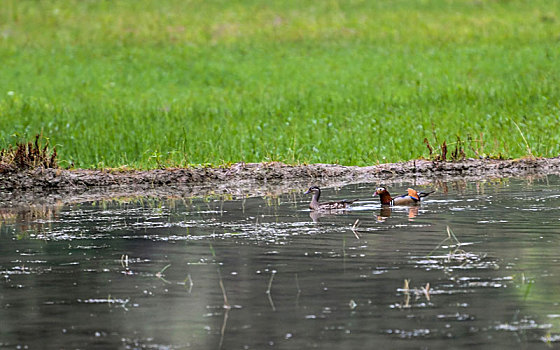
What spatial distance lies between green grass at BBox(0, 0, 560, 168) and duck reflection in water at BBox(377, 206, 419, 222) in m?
5.70

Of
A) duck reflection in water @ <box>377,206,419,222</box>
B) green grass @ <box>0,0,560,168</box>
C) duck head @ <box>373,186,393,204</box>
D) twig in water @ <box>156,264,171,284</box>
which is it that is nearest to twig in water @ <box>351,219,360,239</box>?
duck reflection in water @ <box>377,206,419,222</box>

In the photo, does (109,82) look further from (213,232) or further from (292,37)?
(213,232)

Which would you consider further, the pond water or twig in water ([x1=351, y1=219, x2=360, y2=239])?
twig in water ([x1=351, y1=219, x2=360, y2=239])

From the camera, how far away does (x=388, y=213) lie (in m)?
14.4

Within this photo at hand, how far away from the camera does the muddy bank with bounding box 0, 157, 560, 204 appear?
1845cm

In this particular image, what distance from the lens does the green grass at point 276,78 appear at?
22.3 metres

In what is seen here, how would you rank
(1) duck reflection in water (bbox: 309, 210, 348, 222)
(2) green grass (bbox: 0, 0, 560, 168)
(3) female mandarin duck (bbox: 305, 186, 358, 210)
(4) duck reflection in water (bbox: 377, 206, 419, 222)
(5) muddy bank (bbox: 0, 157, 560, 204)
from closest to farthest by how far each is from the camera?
(4) duck reflection in water (bbox: 377, 206, 419, 222)
(1) duck reflection in water (bbox: 309, 210, 348, 222)
(3) female mandarin duck (bbox: 305, 186, 358, 210)
(5) muddy bank (bbox: 0, 157, 560, 204)
(2) green grass (bbox: 0, 0, 560, 168)

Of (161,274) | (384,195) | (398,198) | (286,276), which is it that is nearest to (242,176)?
(384,195)

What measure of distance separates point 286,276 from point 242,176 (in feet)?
28.9

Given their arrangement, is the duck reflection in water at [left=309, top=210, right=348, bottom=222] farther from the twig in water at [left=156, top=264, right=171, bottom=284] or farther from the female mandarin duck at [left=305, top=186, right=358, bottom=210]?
the twig in water at [left=156, top=264, right=171, bottom=284]

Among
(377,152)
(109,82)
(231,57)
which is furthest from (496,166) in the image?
(231,57)

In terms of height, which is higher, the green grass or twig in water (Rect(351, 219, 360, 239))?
the green grass

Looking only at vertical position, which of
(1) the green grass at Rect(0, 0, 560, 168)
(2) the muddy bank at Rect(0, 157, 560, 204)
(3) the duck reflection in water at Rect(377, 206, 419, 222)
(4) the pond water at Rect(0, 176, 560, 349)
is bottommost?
(4) the pond water at Rect(0, 176, 560, 349)

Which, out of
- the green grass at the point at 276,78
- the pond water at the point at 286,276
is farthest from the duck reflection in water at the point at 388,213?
the green grass at the point at 276,78
